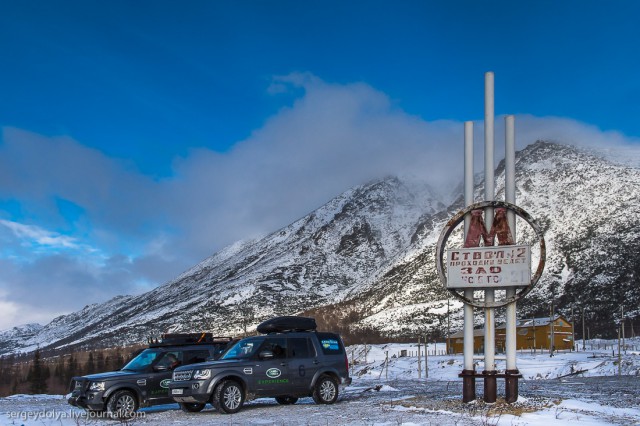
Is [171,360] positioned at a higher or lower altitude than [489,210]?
lower

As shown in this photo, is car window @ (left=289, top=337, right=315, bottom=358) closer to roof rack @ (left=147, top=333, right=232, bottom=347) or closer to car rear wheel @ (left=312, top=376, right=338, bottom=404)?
car rear wheel @ (left=312, top=376, right=338, bottom=404)

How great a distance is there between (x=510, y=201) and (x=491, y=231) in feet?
3.18

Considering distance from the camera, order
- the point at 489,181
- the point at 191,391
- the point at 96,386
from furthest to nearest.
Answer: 1. the point at 489,181
2. the point at 96,386
3. the point at 191,391

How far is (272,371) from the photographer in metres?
18.1

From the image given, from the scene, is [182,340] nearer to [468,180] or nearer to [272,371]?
[272,371]

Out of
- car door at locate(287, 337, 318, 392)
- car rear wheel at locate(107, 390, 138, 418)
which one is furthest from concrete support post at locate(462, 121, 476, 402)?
car rear wheel at locate(107, 390, 138, 418)

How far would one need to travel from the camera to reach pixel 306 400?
67.7 feet

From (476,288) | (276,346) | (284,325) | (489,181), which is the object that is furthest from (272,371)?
(489,181)

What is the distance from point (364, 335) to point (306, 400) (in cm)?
14959

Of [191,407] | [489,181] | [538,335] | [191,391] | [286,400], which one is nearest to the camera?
[191,391]

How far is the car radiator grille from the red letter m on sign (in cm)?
756

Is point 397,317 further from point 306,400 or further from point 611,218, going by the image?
point 306,400

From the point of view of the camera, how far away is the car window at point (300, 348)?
18.7 m

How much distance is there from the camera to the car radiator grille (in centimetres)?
1735
